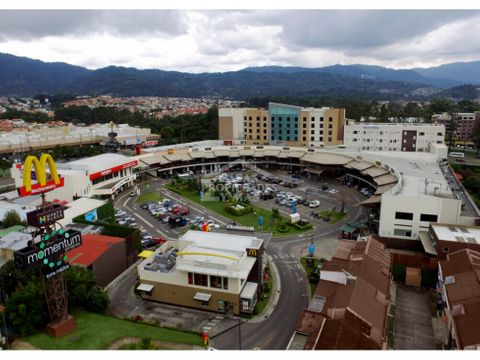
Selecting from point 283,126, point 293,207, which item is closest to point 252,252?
point 293,207

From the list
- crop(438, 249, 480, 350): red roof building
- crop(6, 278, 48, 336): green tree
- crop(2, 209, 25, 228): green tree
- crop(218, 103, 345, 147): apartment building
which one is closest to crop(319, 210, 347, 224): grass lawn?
crop(438, 249, 480, 350): red roof building

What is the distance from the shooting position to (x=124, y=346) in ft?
56.2

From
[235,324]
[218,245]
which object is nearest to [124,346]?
[235,324]

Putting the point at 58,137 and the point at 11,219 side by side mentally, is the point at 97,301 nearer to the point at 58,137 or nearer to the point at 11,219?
the point at 11,219

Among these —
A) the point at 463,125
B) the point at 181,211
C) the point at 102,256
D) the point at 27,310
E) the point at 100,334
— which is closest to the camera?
the point at 100,334

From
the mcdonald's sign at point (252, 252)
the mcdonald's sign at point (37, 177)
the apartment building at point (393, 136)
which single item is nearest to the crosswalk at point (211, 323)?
the mcdonald's sign at point (252, 252)

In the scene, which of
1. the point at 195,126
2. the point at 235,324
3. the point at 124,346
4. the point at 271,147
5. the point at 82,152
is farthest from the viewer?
the point at 195,126

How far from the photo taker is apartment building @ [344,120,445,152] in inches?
2266

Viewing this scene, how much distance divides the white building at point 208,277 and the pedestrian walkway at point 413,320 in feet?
27.2

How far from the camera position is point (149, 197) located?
152ft

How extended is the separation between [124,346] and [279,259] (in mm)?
14879

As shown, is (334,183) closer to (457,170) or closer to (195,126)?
(457,170)

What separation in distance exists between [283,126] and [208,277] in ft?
164

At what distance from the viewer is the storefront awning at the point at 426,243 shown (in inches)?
1029
